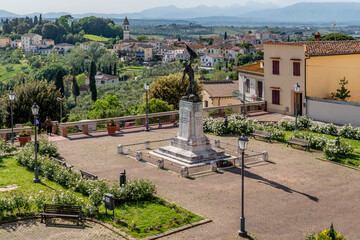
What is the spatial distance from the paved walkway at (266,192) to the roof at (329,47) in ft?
42.8

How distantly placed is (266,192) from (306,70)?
1985 centimetres

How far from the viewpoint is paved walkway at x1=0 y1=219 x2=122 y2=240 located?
1480cm

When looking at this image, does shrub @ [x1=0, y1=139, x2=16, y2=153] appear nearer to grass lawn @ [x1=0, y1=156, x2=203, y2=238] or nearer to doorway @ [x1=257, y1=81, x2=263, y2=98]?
grass lawn @ [x1=0, y1=156, x2=203, y2=238]

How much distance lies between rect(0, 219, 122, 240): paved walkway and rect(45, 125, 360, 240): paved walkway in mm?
2341

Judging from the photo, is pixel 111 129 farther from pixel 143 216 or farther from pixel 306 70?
pixel 306 70

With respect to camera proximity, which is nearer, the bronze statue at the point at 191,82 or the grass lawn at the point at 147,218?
the grass lawn at the point at 147,218

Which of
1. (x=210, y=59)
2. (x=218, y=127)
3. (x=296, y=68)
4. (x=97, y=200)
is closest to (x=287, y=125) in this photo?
(x=218, y=127)

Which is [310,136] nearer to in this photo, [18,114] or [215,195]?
[215,195]

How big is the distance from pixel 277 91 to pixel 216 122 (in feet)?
34.6

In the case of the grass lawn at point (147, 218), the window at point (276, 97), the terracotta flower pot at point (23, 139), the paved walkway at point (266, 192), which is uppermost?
the window at point (276, 97)

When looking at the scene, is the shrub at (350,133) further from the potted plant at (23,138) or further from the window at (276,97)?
the potted plant at (23,138)

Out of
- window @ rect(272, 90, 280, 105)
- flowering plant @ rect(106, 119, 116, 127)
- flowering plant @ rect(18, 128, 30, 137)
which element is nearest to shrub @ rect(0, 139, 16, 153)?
flowering plant @ rect(18, 128, 30, 137)

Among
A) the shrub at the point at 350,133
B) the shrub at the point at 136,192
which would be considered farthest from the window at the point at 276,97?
the shrub at the point at 136,192

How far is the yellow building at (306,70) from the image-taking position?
122 feet
